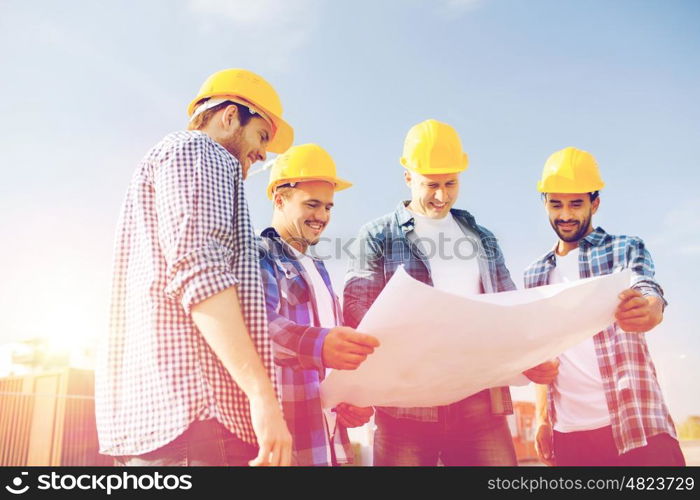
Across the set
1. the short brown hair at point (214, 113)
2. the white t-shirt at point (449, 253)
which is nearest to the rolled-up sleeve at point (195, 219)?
the short brown hair at point (214, 113)

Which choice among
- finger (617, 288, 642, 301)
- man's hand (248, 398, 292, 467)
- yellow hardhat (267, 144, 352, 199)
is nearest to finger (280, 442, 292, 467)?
man's hand (248, 398, 292, 467)

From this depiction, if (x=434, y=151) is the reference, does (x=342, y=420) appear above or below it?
below

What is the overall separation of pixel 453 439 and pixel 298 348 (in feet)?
4.79

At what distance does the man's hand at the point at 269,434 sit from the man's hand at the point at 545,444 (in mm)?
2709

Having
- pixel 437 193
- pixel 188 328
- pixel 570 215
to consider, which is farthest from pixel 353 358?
pixel 570 215

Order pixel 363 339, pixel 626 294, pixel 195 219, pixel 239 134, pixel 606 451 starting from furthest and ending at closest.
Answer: pixel 606 451, pixel 626 294, pixel 239 134, pixel 363 339, pixel 195 219

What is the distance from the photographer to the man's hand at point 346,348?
199 cm

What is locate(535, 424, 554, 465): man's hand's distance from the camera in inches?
150

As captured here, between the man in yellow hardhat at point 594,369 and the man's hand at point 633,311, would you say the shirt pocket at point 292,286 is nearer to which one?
the man's hand at point 633,311

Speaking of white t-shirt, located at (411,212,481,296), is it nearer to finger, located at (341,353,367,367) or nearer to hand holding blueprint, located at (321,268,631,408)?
hand holding blueprint, located at (321,268,631,408)

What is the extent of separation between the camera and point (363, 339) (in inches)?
78.1

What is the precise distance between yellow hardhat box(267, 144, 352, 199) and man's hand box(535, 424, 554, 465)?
87.5 inches

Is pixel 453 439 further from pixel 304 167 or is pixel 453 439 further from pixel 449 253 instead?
pixel 304 167

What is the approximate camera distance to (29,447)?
38.8m
